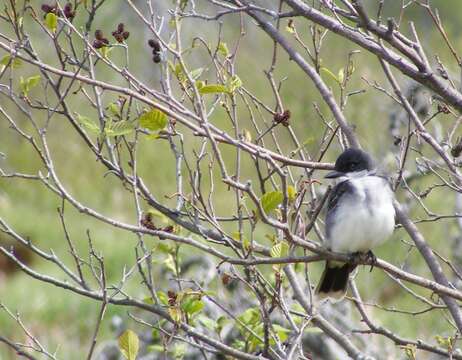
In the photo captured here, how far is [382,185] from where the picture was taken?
371 cm

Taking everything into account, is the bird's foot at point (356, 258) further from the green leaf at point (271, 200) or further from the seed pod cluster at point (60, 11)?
the seed pod cluster at point (60, 11)

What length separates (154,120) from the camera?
272cm

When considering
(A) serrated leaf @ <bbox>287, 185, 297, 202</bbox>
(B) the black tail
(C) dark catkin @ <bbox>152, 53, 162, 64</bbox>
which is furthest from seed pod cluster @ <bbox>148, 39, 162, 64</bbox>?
(B) the black tail

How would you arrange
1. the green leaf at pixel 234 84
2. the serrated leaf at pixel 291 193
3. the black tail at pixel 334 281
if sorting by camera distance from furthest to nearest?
the black tail at pixel 334 281
the green leaf at pixel 234 84
the serrated leaf at pixel 291 193

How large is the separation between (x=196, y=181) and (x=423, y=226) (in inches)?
297

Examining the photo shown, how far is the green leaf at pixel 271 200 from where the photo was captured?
2.73 metres

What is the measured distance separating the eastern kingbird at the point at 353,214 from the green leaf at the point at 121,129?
1.04 meters

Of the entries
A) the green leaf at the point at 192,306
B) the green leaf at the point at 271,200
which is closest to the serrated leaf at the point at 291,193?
the green leaf at the point at 271,200

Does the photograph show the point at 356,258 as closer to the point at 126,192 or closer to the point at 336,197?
the point at 336,197

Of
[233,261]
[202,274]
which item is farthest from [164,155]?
[233,261]

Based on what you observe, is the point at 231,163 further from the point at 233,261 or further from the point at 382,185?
the point at 233,261

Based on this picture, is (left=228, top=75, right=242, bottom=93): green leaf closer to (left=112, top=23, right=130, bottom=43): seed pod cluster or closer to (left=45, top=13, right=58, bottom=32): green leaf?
(left=112, top=23, right=130, bottom=43): seed pod cluster

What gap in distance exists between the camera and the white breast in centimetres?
358

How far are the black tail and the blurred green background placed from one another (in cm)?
255
